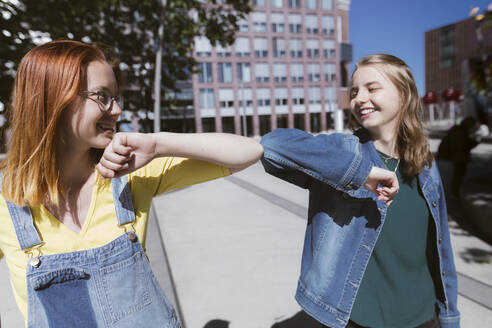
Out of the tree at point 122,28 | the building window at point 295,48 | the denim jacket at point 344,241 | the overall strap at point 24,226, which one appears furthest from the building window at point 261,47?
the overall strap at point 24,226

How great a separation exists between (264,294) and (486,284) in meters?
2.15

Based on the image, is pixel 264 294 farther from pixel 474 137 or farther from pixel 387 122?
pixel 474 137

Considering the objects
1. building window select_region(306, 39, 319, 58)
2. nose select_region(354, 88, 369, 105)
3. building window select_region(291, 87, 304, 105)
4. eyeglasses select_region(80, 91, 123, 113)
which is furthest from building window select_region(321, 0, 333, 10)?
eyeglasses select_region(80, 91, 123, 113)

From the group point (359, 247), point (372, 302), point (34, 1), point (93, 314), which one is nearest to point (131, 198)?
point (93, 314)

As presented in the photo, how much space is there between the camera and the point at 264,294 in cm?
318

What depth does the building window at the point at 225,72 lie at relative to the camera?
45094 millimetres

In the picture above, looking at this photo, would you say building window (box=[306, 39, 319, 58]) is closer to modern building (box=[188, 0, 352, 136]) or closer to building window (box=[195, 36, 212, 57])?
modern building (box=[188, 0, 352, 136])

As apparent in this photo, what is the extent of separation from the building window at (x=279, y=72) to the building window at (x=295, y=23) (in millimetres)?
5416

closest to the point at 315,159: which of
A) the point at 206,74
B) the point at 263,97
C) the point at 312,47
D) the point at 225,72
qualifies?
the point at 206,74

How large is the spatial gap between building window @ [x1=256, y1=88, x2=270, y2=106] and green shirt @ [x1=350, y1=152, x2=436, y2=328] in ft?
153

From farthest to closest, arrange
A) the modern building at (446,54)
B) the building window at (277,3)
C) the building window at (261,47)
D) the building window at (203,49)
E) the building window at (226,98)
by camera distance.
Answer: the modern building at (446,54) < the building window at (277,3) < the building window at (261,47) < the building window at (226,98) < the building window at (203,49)

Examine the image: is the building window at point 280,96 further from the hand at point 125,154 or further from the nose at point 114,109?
the hand at point 125,154

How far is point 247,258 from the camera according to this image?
403 cm

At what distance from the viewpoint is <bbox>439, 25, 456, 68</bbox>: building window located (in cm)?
7956
